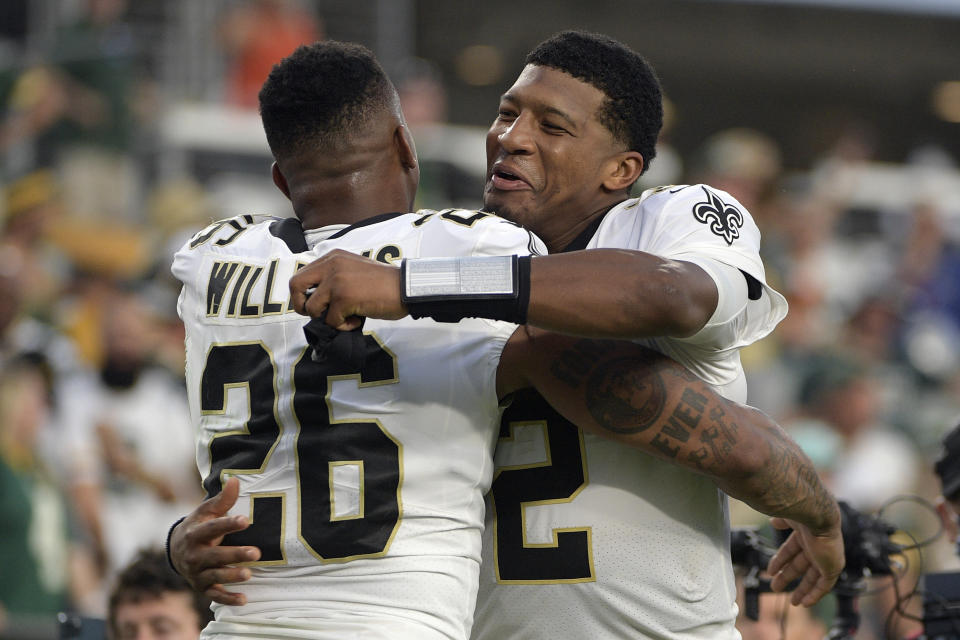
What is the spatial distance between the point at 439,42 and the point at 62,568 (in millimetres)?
10735

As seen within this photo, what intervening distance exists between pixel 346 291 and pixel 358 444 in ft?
1.29

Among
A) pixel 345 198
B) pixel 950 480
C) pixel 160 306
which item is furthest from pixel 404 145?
pixel 160 306

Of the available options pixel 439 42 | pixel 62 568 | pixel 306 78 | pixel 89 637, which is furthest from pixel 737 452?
pixel 439 42

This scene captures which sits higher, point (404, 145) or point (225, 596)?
point (404, 145)

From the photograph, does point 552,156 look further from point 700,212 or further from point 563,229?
point 700,212

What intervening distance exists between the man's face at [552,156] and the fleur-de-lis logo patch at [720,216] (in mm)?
401

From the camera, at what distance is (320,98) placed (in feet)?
8.89

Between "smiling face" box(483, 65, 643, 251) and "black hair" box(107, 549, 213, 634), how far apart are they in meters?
1.86

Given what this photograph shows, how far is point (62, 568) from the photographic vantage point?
7.00 m

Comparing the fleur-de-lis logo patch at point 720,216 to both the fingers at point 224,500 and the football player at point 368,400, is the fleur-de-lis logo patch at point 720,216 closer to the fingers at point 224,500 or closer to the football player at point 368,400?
the football player at point 368,400

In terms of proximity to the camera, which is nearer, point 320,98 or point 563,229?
point 320,98

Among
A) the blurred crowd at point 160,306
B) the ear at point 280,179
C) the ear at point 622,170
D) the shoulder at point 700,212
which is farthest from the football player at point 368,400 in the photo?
the blurred crowd at point 160,306

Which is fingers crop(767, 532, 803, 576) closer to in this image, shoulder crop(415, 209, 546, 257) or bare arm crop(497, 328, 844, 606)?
bare arm crop(497, 328, 844, 606)

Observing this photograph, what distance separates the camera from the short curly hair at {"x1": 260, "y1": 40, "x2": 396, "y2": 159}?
2715 mm
